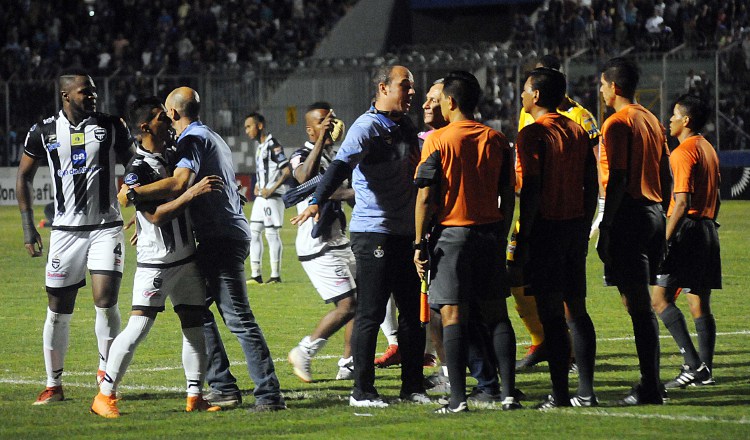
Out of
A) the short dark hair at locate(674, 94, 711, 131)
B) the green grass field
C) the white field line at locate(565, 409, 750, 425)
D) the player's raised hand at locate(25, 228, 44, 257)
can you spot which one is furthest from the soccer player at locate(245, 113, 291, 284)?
the white field line at locate(565, 409, 750, 425)

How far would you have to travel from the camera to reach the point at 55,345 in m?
8.64

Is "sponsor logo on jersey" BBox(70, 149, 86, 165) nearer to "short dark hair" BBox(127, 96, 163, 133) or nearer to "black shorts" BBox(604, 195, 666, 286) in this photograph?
Answer: "short dark hair" BBox(127, 96, 163, 133)

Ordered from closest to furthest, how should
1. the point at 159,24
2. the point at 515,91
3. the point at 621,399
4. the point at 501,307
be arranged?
the point at 501,307
the point at 621,399
the point at 515,91
the point at 159,24

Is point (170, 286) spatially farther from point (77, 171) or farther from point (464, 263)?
point (464, 263)

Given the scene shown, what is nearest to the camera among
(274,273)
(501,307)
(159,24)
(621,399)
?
(501,307)

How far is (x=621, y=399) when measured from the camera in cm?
834

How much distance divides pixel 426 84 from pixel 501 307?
81.3 feet

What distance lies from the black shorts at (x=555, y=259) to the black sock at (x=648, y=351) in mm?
482

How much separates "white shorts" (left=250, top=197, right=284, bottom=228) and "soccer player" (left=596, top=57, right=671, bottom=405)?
32.1ft

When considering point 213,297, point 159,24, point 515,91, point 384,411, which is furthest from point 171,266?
point 159,24

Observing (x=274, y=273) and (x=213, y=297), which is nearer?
(x=213, y=297)

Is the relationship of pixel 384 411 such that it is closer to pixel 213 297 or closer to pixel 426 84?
pixel 213 297

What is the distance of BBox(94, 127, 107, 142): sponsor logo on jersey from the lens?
882 cm

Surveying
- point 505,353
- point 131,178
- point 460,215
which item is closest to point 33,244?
point 131,178
